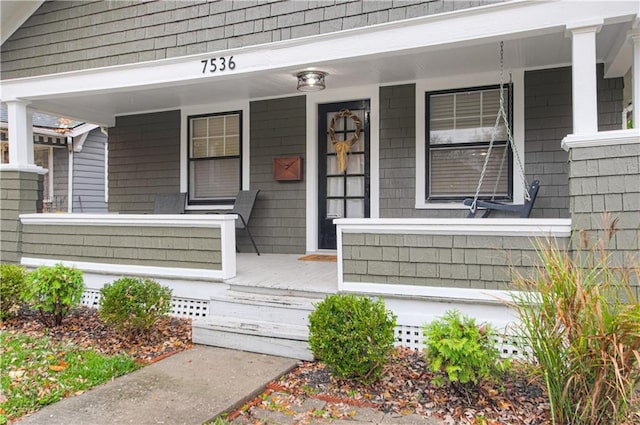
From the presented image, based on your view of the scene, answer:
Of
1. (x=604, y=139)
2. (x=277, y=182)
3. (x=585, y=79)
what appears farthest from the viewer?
(x=277, y=182)

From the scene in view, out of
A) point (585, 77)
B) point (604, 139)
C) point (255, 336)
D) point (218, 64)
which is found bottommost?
point (255, 336)

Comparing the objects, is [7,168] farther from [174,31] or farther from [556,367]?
[556,367]

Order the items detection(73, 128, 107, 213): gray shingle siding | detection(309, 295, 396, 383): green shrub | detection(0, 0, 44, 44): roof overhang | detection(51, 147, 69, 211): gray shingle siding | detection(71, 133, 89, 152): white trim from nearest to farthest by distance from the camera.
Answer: detection(309, 295, 396, 383): green shrub, detection(0, 0, 44, 44): roof overhang, detection(71, 133, 89, 152): white trim, detection(51, 147, 69, 211): gray shingle siding, detection(73, 128, 107, 213): gray shingle siding

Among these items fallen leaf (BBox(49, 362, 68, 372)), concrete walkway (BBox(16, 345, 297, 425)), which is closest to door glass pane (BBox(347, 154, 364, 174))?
concrete walkway (BBox(16, 345, 297, 425))

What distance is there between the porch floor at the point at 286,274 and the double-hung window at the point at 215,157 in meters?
1.26

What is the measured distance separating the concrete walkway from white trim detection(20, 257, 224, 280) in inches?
40.0

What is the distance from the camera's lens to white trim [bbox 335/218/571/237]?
3275 mm

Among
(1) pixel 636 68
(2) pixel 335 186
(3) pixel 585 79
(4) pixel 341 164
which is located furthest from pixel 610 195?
(2) pixel 335 186

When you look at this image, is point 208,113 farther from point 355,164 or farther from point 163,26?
point 355,164

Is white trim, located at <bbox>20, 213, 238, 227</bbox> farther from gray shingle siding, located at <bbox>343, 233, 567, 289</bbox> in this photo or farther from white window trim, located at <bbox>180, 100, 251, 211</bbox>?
white window trim, located at <bbox>180, 100, 251, 211</bbox>

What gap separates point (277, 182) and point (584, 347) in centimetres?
432

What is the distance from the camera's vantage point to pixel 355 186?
557 cm

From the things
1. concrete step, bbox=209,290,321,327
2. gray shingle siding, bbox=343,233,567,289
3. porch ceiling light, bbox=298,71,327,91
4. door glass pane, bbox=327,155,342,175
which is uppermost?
porch ceiling light, bbox=298,71,327,91

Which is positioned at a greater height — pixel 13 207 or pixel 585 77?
pixel 585 77
